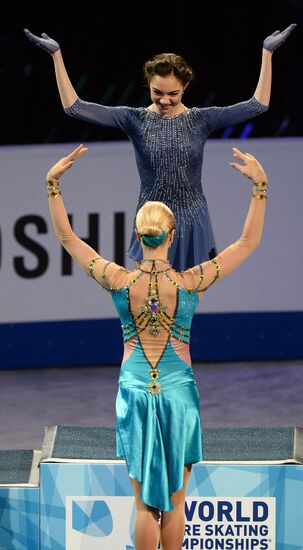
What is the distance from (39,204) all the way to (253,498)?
3325 mm

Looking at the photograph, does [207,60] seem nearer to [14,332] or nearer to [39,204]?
[39,204]

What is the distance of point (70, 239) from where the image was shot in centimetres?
459

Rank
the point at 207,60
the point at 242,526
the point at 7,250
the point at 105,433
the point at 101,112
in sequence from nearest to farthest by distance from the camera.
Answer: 1. the point at 101,112
2. the point at 242,526
3. the point at 105,433
4. the point at 7,250
5. the point at 207,60

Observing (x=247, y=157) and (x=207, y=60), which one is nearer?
(x=247, y=157)

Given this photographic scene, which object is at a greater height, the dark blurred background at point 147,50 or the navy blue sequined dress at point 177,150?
the dark blurred background at point 147,50

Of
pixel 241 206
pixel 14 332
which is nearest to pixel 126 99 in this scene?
pixel 241 206

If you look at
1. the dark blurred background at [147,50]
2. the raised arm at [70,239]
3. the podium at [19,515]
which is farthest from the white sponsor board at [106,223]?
the raised arm at [70,239]

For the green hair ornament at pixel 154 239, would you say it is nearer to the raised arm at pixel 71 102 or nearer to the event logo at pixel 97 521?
the raised arm at pixel 71 102

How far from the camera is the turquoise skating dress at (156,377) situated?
453cm

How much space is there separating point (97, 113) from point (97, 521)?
160cm

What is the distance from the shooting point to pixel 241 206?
326 inches

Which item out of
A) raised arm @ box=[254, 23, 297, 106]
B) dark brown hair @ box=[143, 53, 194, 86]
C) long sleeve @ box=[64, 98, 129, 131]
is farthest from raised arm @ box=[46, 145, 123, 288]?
raised arm @ box=[254, 23, 297, 106]

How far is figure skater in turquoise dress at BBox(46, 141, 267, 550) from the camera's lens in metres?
4.53

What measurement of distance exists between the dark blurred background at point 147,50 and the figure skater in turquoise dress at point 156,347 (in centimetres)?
419
